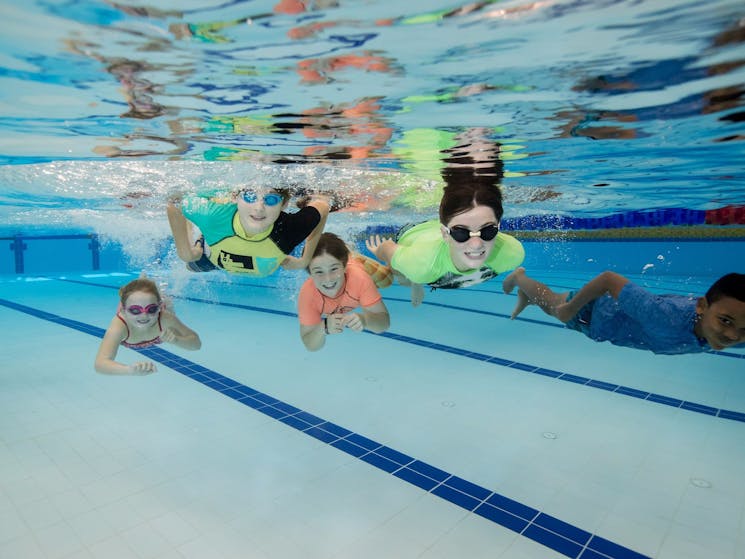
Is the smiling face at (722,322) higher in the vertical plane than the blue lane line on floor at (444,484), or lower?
higher

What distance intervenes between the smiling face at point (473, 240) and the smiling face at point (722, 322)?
162 cm

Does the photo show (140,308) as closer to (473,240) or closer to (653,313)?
(473,240)

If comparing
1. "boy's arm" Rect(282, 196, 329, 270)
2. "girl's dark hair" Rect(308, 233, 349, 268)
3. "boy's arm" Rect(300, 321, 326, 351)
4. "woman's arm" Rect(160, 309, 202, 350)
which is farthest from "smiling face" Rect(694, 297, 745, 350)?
"woman's arm" Rect(160, 309, 202, 350)

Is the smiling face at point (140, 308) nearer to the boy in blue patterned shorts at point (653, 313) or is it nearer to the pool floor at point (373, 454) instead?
the pool floor at point (373, 454)

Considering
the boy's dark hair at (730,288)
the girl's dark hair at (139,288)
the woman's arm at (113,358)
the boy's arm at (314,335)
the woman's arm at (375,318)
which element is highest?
the boy's dark hair at (730,288)

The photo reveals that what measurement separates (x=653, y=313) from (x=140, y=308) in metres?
4.19

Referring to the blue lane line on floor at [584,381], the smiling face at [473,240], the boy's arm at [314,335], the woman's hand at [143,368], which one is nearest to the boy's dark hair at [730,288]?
the smiling face at [473,240]

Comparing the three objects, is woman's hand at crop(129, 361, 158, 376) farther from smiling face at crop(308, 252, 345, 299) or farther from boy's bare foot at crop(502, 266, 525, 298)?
boy's bare foot at crop(502, 266, 525, 298)

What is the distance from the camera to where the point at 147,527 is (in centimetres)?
353

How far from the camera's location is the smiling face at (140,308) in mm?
4039

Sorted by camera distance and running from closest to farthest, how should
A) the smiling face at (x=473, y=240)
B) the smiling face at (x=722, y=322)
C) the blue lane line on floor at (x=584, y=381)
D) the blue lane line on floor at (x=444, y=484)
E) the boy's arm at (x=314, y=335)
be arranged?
the smiling face at (x=722, y=322)
the blue lane line on floor at (x=444, y=484)
the smiling face at (x=473, y=240)
the boy's arm at (x=314, y=335)
the blue lane line on floor at (x=584, y=381)

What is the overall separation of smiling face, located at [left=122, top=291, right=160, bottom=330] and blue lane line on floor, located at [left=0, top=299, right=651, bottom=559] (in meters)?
2.08

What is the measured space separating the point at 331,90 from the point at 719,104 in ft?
12.0

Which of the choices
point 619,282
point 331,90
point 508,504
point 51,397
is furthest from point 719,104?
point 51,397
